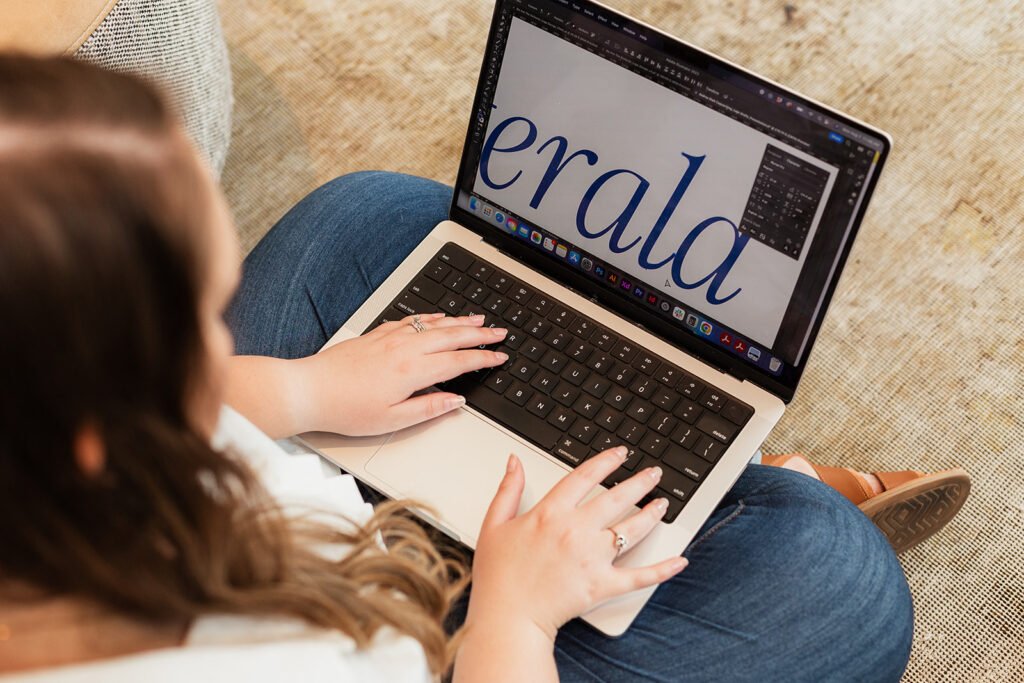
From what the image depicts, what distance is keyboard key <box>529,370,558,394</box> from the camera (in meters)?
0.85

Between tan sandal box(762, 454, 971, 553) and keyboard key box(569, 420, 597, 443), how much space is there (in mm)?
398

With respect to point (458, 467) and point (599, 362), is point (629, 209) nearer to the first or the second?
point (599, 362)

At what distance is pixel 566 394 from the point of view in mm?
849

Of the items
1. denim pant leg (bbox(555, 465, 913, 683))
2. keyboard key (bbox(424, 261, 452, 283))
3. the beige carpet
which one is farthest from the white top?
the beige carpet

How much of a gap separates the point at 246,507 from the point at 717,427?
48cm

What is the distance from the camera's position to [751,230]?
0.77m

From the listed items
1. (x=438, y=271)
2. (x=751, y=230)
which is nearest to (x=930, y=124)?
(x=751, y=230)

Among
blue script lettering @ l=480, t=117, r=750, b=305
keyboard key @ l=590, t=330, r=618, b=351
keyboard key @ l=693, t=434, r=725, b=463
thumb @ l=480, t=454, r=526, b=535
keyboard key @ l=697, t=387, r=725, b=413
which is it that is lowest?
thumb @ l=480, t=454, r=526, b=535

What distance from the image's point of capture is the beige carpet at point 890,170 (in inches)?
46.8

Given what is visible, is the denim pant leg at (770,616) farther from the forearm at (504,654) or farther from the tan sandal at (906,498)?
the tan sandal at (906,498)

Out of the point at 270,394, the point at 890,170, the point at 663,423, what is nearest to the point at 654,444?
the point at 663,423

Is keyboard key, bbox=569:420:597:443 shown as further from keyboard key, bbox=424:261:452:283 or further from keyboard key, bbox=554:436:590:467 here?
keyboard key, bbox=424:261:452:283

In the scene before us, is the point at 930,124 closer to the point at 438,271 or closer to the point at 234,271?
the point at 438,271

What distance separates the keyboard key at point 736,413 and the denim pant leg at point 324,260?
1.30ft
